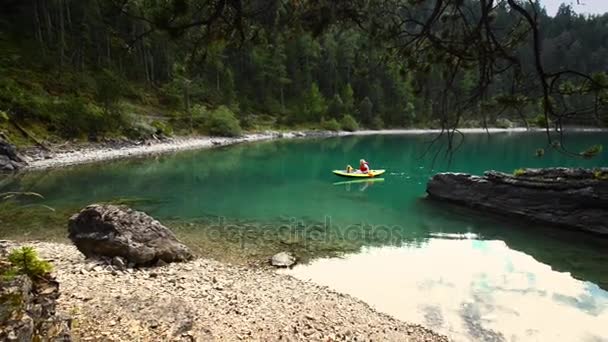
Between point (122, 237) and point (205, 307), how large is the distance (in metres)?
3.57

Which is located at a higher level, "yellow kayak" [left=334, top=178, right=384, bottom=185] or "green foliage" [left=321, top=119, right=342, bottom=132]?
"green foliage" [left=321, top=119, right=342, bottom=132]

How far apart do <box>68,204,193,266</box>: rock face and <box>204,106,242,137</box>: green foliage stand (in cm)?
4681

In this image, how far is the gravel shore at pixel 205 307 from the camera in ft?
20.1

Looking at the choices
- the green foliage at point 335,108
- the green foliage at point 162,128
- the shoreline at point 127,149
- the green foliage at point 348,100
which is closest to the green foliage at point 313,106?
the green foliage at point 335,108

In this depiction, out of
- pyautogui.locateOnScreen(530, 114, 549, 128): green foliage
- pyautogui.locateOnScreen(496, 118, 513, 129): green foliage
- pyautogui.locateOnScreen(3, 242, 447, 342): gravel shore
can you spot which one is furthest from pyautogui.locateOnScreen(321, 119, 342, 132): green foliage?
pyautogui.locateOnScreen(530, 114, 549, 128): green foliage

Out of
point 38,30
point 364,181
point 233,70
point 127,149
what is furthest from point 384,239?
point 233,70

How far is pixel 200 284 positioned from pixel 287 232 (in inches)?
264

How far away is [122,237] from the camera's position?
31.6ft

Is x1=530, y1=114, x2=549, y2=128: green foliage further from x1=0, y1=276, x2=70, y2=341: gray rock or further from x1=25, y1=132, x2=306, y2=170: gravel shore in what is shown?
x1=25, y1=132, x2=306, y2=170: gravel shore

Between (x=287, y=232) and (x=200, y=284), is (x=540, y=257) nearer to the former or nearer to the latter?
(x=287, y=232)

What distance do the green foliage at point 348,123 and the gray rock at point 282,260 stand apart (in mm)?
68662

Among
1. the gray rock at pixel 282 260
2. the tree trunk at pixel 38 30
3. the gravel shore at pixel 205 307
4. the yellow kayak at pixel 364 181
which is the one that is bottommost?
the yellow kayak at pixel 364 181

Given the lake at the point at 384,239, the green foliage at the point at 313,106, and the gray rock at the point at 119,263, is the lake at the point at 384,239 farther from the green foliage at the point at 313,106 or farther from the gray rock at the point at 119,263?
the green foliage at the point at 313,106

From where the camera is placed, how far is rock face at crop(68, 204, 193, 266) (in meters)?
9.56
